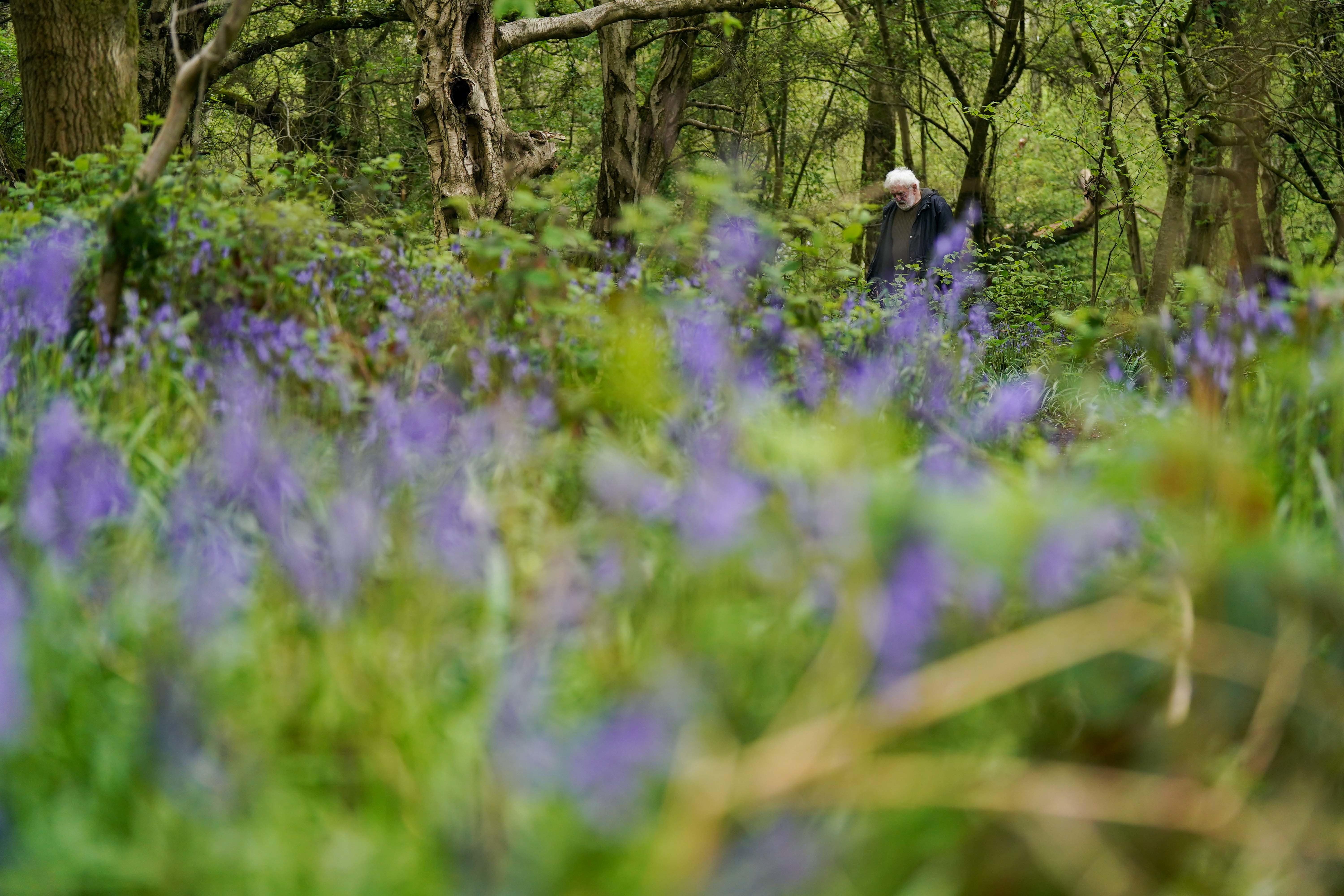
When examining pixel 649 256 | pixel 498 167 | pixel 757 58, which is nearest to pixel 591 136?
pixel 757 58

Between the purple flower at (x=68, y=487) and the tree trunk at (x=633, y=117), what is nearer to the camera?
the purple flower at (x=68, y=487)

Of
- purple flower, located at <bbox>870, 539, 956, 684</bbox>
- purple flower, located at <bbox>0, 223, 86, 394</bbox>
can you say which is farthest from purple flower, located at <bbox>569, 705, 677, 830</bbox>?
purple flower, located at <bbox>0, 223, 86, 394</bbox>

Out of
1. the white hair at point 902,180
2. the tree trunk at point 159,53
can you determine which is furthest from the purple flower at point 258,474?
the tree trunk at point 159,53

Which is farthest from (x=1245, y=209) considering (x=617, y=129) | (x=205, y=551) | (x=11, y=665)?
(x=11, y=665)

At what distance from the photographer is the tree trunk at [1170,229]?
31.3ft

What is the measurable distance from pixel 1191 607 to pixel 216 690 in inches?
55.2

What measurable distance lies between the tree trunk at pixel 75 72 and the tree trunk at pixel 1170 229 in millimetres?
7654

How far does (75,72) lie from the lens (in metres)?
5.48

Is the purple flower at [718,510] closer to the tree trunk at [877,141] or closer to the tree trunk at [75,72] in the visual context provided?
the tree trunk at [75,72]

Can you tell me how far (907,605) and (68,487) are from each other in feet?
5.10

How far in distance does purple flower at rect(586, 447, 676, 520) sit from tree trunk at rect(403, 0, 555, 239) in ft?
15.2

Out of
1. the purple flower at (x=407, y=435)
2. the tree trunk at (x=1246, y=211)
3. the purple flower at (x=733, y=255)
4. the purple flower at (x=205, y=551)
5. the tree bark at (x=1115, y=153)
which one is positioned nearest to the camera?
the purple flower at (x=205, y=551)

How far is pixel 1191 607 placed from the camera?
1.75 metres

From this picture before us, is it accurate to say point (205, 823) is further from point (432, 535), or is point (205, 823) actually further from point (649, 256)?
point (649, 256)
